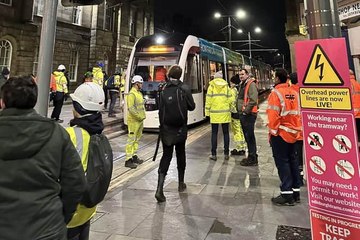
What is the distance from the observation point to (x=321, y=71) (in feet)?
8.04

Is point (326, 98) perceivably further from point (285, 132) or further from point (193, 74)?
point (193, 74)

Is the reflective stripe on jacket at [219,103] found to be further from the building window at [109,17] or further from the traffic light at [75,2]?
the building window at [109,17]

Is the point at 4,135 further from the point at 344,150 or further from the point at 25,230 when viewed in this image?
the point at 344,150

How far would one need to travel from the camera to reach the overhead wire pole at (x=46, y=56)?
3.15 metres

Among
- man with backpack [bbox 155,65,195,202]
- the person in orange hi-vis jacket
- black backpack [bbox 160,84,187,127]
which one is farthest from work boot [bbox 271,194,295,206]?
black backpack [bbox 160,84,187,127]

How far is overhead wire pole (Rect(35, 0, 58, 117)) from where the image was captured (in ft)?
10.3

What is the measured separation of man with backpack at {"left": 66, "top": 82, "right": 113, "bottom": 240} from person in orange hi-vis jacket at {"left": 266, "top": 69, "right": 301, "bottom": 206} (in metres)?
2.74

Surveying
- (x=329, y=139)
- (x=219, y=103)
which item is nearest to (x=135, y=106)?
(x=219, y=103)

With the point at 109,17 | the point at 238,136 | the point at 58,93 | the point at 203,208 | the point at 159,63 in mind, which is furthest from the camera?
the point at 109,17

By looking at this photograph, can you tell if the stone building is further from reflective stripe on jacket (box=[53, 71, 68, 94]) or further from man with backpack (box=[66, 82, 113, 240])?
man with backpack (box=[66, 82, 113, 240])

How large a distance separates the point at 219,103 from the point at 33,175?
18.8 feet

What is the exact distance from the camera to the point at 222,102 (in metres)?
7.12

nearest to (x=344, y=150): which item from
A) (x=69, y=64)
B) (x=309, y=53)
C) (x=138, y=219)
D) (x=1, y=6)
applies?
(x=309, y=53)

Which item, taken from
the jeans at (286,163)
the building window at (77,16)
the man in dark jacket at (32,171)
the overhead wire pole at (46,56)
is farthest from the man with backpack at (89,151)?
the building window at (77,16)
